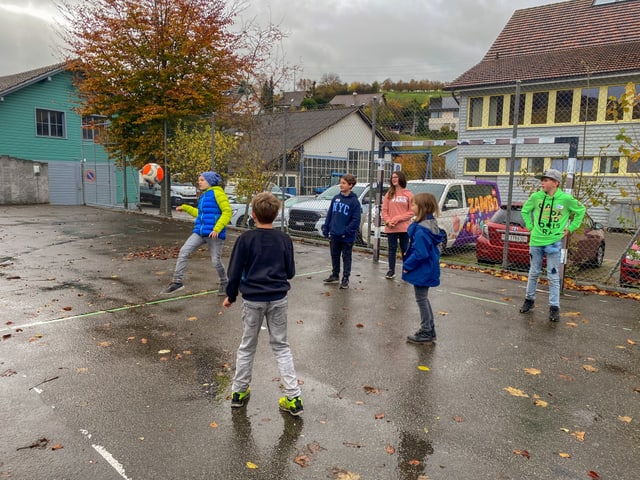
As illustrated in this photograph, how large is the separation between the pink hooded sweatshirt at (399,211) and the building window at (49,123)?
2448cm

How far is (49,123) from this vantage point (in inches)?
1053

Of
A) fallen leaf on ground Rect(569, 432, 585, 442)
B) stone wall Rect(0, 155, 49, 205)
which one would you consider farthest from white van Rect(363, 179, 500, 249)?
stone wall Rect(0, 155, 49, 205)

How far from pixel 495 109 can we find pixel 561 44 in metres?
4.77

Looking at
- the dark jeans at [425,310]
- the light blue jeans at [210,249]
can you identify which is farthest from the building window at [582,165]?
the light blue jeans at [210,249]

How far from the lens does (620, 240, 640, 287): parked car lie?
25.8 feet

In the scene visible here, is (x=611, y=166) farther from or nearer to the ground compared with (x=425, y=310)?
farther from the ground

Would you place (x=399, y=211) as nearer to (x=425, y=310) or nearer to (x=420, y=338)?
(x=425, y=310)

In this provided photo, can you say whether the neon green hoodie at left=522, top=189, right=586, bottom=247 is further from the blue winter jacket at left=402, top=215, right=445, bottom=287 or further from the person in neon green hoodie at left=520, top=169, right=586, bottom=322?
the blue winter jacket at left=402, top=215, right=445, bottom=287

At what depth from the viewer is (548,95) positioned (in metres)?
24.0

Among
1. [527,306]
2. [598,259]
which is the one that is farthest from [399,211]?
[598,259]

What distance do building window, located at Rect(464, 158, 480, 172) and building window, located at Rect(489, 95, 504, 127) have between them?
342 cm

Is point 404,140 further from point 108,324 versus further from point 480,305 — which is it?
point 108,324

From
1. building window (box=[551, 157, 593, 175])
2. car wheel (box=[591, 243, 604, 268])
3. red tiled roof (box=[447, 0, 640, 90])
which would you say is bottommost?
car wheel (box=[591, 243, 604, 268])

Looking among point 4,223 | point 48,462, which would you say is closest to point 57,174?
point 4,223
